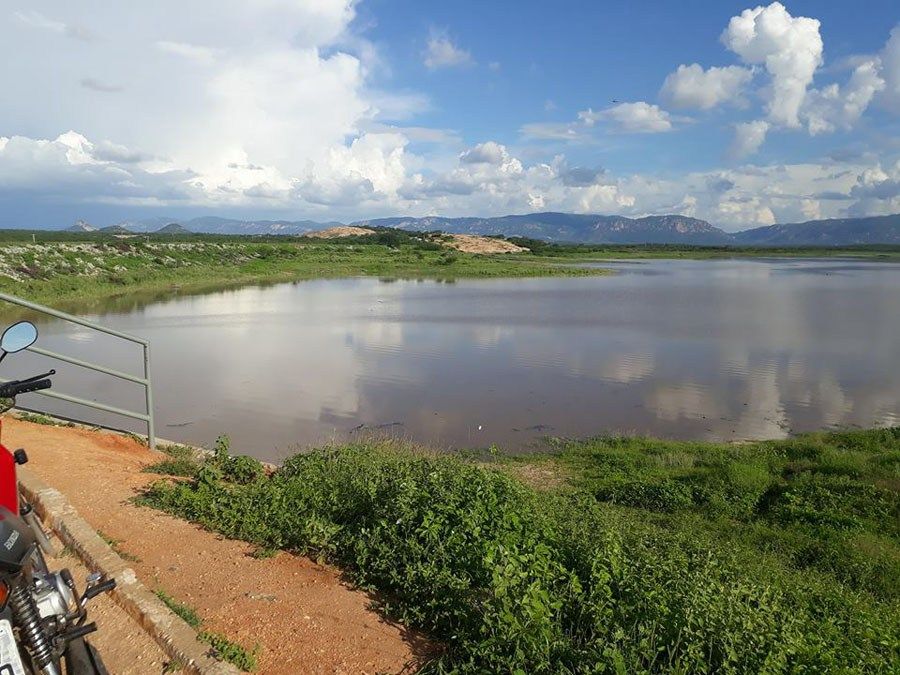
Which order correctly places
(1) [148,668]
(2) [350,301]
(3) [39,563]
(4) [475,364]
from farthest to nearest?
(2) [350,301] < (4) [475,364] < (1) [148,668] < (3) [39,563]

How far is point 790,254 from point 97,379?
497 ft

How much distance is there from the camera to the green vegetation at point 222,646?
12.4 feet

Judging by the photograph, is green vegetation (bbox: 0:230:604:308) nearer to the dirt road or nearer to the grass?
the grass

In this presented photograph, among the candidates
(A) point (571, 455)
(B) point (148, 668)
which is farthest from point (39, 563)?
(A) point (571, 455)

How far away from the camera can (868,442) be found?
12469mm

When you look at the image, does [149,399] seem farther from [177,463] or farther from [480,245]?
[480,245]

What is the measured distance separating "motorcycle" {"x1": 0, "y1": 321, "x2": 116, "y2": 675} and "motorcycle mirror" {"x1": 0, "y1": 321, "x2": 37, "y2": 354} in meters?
1.20

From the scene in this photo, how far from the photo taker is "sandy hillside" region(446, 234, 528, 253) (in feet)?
378

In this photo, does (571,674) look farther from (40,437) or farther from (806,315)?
(806,315)

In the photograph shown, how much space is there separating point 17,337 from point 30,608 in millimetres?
2256

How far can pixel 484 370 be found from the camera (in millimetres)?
19703

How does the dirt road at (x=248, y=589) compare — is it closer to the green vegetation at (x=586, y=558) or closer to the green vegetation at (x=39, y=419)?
the green vegetation at (x=586, y=558)

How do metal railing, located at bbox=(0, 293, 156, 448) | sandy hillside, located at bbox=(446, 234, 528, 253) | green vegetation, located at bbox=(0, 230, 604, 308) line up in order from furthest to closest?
sandy hillside, located at bbox=(446, 234, 528, 253) < green vegetation, located at bbox=(0, 230, 604, 308) < metal railing, located at bbox=(0, 293, 156, 448)

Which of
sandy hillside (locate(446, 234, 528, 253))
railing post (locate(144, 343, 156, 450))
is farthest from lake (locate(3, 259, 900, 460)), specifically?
sandy hillside (locate(446, 234, 528, 253))
